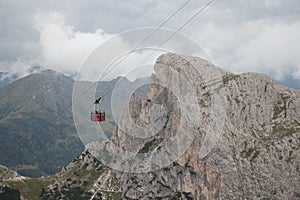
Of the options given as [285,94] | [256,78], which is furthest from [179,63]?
[285,94]

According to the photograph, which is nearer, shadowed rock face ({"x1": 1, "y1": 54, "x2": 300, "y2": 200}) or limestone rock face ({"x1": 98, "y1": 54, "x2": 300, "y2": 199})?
limestone rock face ({"x1": 98, "y1": 54, "x2": 300, "y2": 199})

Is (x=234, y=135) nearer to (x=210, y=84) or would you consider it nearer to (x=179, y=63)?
(x=210, y=84)

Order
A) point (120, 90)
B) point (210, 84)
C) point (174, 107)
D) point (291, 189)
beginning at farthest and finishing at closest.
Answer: point (174, 107), point (210, 84), point (291, 189), point (120, 90)

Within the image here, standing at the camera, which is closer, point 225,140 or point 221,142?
point 221,142

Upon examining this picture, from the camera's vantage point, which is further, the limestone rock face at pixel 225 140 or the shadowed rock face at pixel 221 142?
the shadowed rock face at pixel 221 142

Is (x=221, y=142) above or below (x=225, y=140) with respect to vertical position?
below
